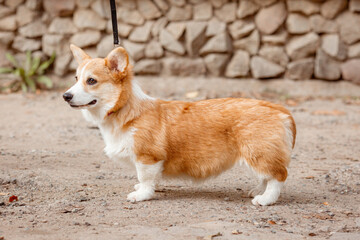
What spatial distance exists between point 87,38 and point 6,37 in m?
1.60

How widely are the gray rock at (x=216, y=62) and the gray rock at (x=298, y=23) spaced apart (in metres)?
1.23

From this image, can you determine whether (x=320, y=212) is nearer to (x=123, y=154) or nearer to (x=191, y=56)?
(x=123, y=154)

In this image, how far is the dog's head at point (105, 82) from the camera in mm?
3516

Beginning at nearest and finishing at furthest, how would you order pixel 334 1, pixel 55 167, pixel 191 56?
pixel 55 167 → pixel 334 1 → pixel 191 56

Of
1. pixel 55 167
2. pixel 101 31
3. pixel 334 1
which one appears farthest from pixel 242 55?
pixel 55 167

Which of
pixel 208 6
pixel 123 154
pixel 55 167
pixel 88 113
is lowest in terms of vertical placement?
pixel 55 167

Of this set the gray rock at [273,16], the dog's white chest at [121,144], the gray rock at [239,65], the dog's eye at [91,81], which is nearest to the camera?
the dog's eye at [91,81]

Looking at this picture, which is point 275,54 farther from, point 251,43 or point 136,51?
point 136,51

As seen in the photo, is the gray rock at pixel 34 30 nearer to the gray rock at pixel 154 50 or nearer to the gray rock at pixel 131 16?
the gray rock at pixel 131 16

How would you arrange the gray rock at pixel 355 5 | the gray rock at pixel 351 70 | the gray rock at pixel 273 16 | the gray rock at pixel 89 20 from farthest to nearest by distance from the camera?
the gray rock at pixel 89 20 < the gray rock at pixel 273 16 < the gray rock at pixel 351 70 < the gray rock at pixel 355 5

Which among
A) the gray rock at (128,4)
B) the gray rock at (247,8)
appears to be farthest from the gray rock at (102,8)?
the gray rock at (247,8)

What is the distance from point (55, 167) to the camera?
4.60 metres

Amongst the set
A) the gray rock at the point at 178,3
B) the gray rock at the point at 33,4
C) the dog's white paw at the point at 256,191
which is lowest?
the dog's white paw at the point at 256,191

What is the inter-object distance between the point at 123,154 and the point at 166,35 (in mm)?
5271
